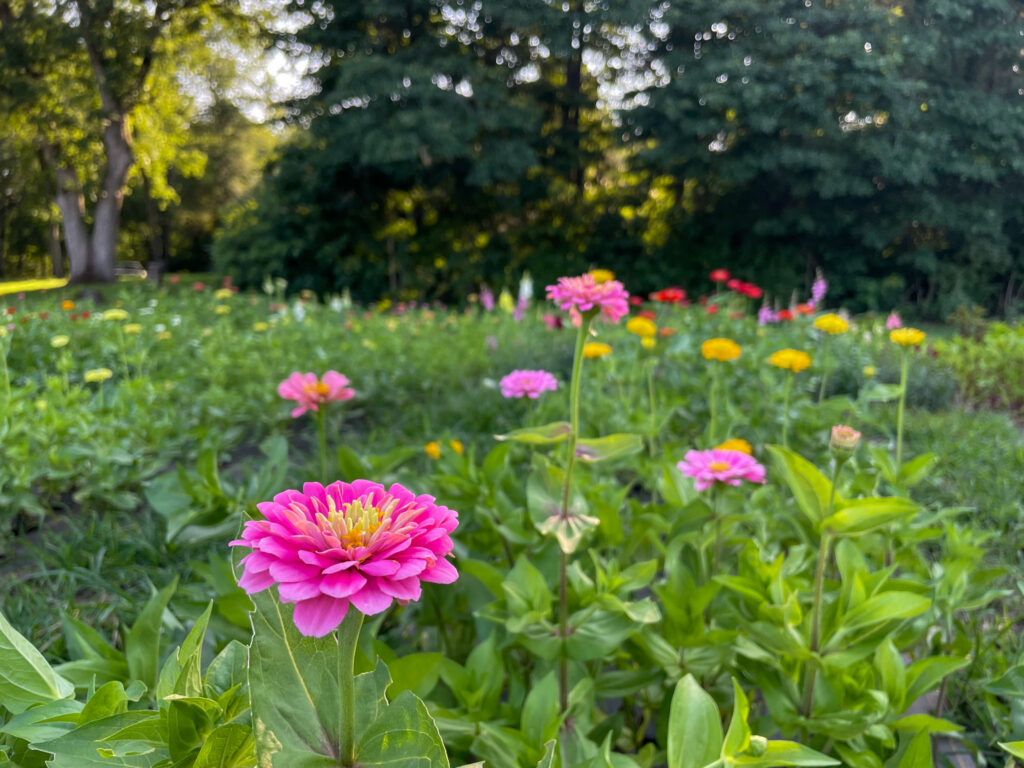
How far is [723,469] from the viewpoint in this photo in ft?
4.40

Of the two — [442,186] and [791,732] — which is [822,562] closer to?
[791,732]

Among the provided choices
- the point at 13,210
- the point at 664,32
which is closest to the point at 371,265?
the point at 664,32

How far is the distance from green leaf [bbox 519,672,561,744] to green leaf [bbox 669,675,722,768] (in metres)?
0.21

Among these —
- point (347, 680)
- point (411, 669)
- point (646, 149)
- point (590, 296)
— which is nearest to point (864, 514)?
point (590, 296)

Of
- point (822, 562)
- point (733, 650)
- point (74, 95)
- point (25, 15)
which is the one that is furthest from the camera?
point (74, 95)

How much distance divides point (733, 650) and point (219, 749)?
0.92 m

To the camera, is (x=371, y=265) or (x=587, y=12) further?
(x=371, y=265)

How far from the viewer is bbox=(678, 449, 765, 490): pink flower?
134 cm

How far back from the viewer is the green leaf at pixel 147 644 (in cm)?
95

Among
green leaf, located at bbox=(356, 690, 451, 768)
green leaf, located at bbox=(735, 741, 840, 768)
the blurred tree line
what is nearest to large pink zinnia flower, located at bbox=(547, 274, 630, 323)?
green leaf, located at bbox=(735, 741, 840, 768)

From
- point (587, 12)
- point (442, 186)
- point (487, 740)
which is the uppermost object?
point (587, 12)

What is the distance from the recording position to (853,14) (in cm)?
1019

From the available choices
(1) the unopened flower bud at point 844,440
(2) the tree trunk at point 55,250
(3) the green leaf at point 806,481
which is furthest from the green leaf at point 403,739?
(2) the tree trunk at point 55,250

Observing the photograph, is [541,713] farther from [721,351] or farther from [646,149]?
[646,149]
